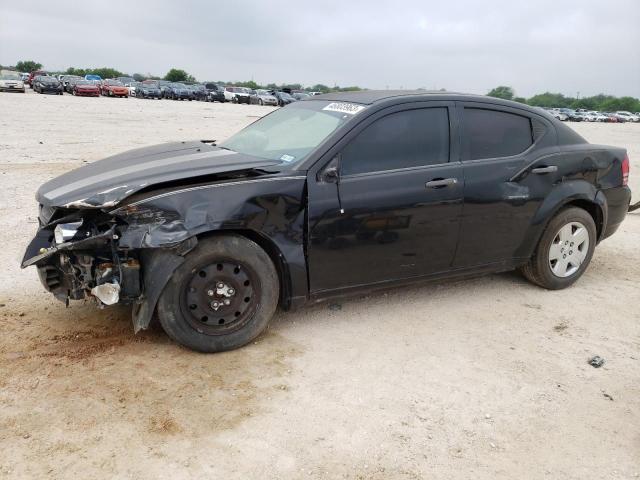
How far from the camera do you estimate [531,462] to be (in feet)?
9.18

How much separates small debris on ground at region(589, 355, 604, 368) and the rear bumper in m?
1.82

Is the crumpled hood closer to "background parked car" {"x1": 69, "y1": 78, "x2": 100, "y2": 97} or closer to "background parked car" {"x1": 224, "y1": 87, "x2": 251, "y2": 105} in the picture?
"background parked car" {"x1": 69, "y1": 78, "x2": 100, "y2": 97}

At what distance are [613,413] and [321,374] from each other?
174cm

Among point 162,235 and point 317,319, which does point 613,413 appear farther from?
point 162,235

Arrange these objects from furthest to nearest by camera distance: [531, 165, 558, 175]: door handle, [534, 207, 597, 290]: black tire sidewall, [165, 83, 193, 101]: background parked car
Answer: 1. [165, 83, 193, 101]: background parked car
2. [534, 207, 597, 290]: black tire sidewall
3. [531, 165, 558, 175]: door handle

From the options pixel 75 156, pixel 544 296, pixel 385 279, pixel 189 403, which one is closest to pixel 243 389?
pixel 189 403

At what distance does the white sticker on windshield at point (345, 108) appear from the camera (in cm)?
412

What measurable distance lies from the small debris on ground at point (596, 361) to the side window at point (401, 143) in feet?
5.77

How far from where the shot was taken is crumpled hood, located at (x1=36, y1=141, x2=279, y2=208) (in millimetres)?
3436

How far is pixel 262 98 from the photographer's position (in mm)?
45594

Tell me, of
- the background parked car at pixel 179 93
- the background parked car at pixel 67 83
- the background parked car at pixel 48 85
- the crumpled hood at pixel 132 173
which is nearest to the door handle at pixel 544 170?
the crumpled hood at pixel 132 173

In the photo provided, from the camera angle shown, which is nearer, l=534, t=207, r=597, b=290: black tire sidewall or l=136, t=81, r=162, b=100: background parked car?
l=534, t=207, r=597, b=290: black tire sidewall

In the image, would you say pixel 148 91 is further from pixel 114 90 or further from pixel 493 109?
pixel 493 109

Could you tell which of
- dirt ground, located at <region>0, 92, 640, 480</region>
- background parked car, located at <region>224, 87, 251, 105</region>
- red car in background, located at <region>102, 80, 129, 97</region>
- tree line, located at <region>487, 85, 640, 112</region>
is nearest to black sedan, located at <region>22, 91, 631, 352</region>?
dirt ground, located at <region>0, 92, 640, 480</region>
